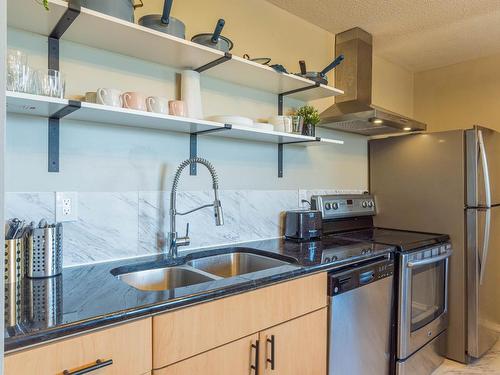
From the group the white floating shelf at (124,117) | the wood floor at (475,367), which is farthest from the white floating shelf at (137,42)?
the wood floor at (475,367)

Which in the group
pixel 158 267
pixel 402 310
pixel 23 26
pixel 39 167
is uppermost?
pixel 23 26

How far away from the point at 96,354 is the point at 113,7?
1.19m

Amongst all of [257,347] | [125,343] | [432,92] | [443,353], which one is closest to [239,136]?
[257,347]

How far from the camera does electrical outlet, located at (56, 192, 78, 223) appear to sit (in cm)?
139

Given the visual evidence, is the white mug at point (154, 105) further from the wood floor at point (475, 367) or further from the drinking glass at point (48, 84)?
the wood floor at point (475, 367)

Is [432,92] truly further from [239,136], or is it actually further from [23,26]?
[23,26]

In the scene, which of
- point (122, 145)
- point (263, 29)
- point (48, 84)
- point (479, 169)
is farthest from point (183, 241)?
point (479, 169)

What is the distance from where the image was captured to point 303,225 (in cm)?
211

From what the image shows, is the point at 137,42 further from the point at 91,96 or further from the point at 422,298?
the point at 422,298

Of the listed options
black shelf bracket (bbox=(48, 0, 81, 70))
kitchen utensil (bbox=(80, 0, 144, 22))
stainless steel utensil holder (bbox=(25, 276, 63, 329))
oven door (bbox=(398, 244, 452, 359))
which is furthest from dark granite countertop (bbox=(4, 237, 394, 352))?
kitchen utensil (bbox=(80, 0, 144, 22))

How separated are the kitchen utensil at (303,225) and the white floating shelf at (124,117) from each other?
491 mm

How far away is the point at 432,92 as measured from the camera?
3324 millimetres

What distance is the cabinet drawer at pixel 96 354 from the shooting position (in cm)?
79

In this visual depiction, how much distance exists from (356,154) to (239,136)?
4.33ft
